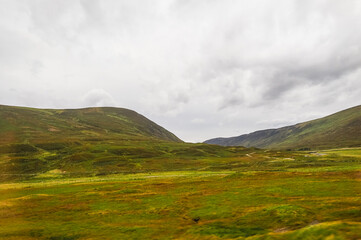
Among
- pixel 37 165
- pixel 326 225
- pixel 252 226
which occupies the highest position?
pixel 37 165

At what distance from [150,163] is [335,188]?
130 m

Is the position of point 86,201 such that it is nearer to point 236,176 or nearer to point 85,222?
point 85,222

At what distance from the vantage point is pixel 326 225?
2266 centimetres

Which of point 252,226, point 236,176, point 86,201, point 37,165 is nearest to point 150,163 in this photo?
point 37,165

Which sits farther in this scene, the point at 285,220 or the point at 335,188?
the point at 335,188

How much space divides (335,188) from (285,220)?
2778cm

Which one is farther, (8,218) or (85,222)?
(8,218)

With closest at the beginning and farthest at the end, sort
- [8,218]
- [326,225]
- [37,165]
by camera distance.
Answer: [326,225] → [8,218] → [37,165]

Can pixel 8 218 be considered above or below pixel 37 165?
below

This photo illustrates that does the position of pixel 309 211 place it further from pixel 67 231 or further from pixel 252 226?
pixel 67 231

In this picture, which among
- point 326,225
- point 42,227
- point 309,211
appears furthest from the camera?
point 42,227

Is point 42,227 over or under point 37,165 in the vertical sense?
under

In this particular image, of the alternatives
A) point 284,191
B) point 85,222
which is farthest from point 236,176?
point 85,222

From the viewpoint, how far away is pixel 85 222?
39.3 m
